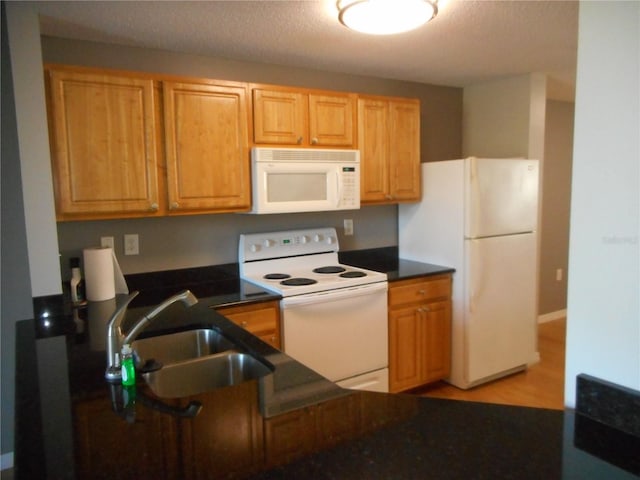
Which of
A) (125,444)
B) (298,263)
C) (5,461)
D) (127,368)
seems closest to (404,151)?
(298,263)

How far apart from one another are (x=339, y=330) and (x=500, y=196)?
1481 millimetres

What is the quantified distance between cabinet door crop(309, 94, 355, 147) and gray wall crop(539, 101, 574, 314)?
8.27 ft

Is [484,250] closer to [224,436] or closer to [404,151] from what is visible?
[404,151]

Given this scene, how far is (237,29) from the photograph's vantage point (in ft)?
7.72

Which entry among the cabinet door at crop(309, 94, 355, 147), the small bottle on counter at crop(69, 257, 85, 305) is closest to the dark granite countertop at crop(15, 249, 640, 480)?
the small bottle on counter at crop(69, 257, 85, 305)

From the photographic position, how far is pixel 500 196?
3.14 metres

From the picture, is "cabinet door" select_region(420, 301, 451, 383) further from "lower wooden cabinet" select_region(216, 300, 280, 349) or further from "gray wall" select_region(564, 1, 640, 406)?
"gray wall" select_region(564, 1, 640, 406)

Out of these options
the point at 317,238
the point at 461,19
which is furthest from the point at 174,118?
the point at 461,19

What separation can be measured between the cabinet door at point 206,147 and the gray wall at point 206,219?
347 mm

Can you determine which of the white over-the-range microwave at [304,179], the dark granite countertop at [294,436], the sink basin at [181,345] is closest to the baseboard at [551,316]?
the white over-the-range microwave at [304,179]

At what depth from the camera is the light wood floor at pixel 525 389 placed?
306 centimetres

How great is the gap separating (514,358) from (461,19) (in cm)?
241

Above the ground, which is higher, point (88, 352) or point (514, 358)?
point (88, 352)

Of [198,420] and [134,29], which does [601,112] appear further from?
[134,29]
